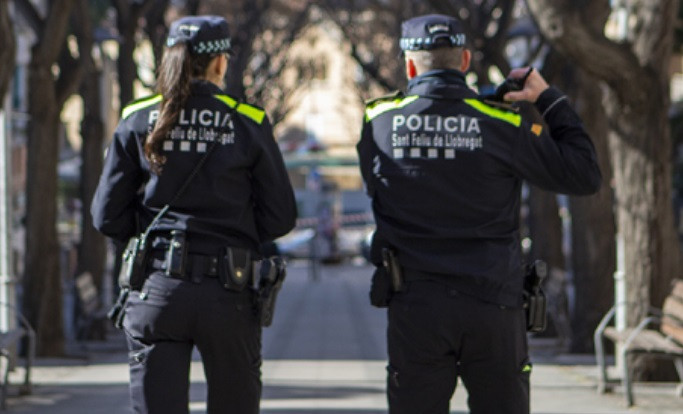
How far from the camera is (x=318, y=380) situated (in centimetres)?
1285

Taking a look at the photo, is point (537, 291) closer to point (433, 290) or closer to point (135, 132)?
point (433, 290)

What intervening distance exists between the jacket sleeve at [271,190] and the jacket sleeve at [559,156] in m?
0.88

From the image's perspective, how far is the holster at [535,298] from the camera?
5.74 metres

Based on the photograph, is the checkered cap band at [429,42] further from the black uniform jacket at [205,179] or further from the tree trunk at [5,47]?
the tree trunk at [5,47]

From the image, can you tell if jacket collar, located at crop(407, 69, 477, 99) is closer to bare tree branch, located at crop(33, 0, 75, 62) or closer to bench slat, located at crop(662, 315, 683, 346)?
bench slat, located at crop(662, 315, 683, 346)

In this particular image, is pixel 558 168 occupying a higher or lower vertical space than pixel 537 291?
higher

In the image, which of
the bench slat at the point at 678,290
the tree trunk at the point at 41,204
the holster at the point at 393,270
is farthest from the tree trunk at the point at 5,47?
the holster at the point at 393,270

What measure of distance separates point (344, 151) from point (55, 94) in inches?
3171

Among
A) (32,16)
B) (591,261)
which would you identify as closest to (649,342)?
(591,261)

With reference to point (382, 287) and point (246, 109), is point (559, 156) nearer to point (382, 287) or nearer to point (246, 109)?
point (382, 287)

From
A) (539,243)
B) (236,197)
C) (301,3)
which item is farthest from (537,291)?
(301,3)

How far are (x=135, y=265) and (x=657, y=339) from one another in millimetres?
6155

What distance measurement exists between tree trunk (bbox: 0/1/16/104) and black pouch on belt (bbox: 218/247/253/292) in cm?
584

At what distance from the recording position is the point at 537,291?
577 cm
